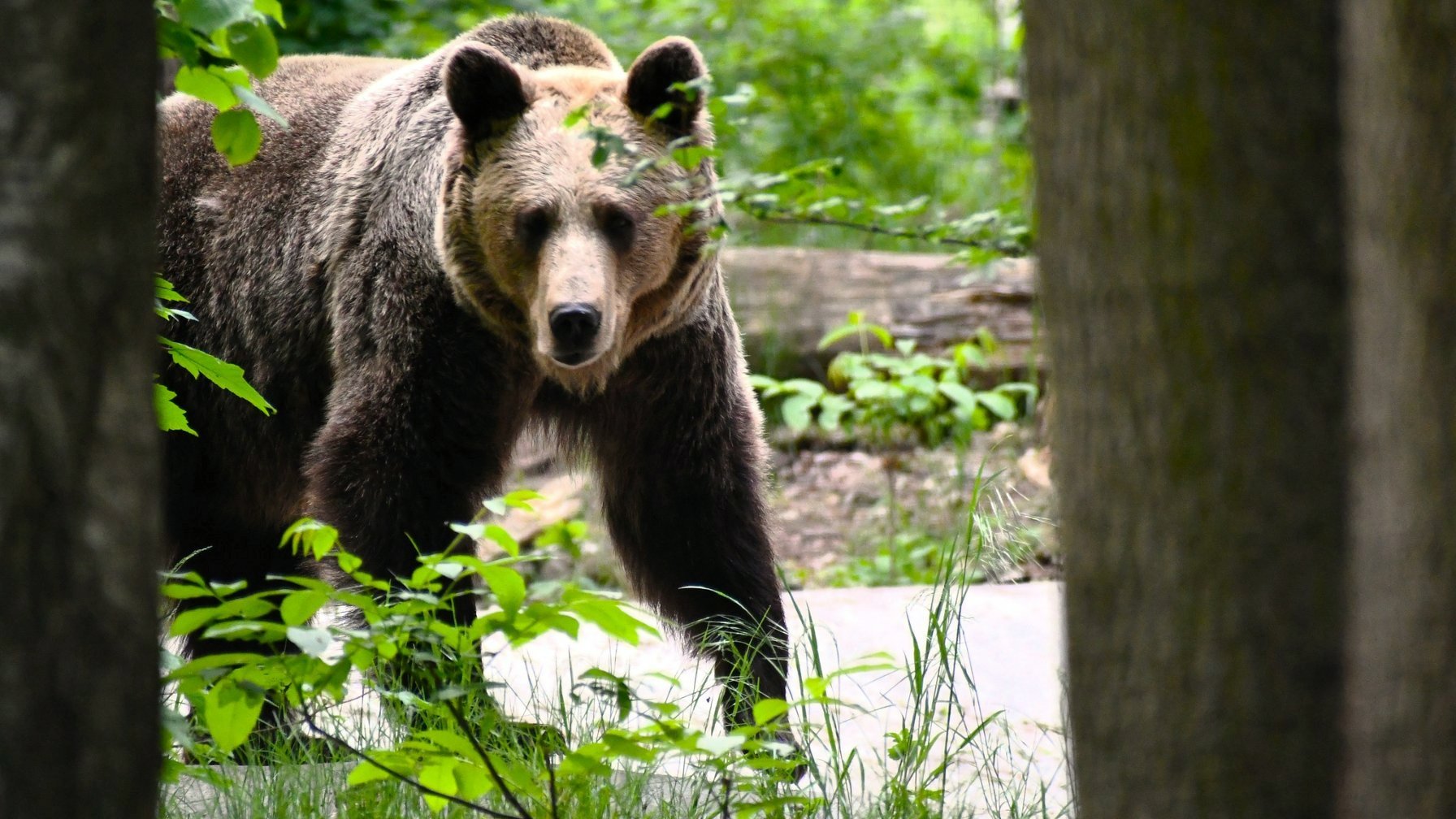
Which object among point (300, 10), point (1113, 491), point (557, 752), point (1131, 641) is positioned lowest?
point (557, 752)

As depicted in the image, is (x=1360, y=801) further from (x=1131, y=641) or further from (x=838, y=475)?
(x=838, y=475)

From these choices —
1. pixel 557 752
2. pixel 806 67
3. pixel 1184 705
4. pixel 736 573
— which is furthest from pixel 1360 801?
pixel 806 67

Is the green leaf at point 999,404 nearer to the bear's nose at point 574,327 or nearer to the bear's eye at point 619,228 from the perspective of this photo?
the bear's eye at point 619,228

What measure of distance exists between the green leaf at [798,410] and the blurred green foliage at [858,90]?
200cm

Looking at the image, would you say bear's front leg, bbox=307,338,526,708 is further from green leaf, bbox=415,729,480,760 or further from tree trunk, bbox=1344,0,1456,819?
tree trunk, bbox=1344,0,1456,819

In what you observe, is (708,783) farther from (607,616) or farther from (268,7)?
(268,7)

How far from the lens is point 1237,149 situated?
58.1 inches

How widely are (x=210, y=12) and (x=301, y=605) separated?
33.6 inches

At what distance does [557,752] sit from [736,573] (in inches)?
47.5

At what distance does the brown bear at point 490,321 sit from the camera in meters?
3.95

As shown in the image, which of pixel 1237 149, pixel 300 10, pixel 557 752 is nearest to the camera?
pixel 1237 149

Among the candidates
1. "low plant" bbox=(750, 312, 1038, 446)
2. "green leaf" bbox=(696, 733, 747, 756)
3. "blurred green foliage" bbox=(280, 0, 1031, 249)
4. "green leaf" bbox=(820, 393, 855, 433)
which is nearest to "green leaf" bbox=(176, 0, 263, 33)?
"green leaf" bbox=(696, 733, 747, 756)

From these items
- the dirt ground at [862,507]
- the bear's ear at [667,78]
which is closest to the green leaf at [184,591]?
the bear's ear at [667,78]

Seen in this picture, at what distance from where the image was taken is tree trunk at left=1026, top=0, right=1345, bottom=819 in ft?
4.85
